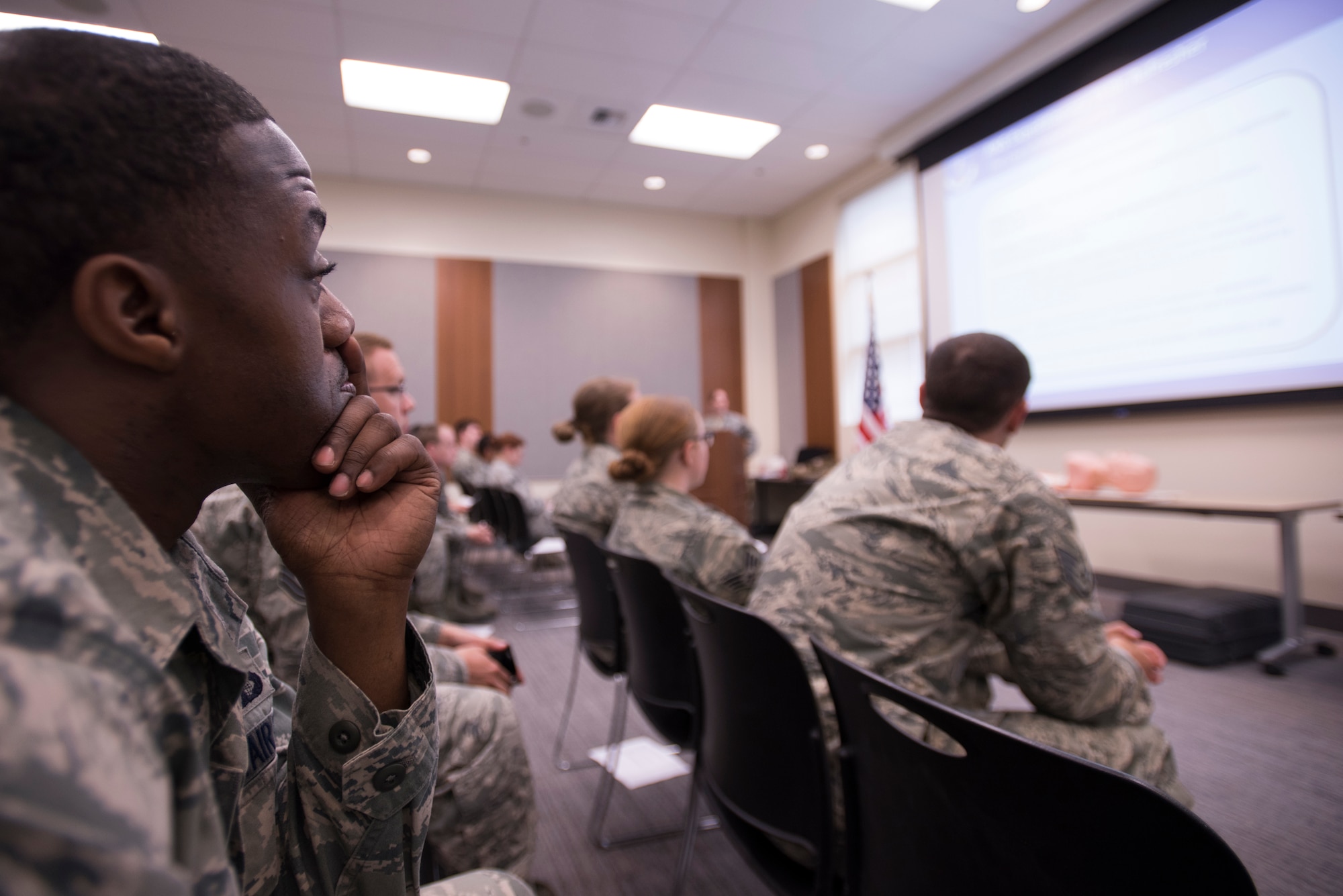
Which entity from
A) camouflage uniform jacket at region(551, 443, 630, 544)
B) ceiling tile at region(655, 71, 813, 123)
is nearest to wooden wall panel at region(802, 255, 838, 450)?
ceiling tile at region(655, 71, 813, 123)

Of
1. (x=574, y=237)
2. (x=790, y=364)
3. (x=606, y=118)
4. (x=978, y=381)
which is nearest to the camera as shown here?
(x=978, y=381)

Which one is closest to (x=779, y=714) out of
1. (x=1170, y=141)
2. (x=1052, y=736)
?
(x=1052, y=736)

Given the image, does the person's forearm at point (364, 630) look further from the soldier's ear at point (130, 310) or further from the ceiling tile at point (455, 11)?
the ceiling tile at point (455, 11)

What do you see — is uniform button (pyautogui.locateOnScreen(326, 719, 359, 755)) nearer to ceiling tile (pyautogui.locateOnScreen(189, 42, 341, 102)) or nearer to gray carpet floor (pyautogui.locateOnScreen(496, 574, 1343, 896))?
gray carpet floor (pyautogui.locateOnScreen(496, 574, 1343, 896))

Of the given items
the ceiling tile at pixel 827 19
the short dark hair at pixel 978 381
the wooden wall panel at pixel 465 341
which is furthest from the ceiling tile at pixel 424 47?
the short dark hair at pixel 978 381

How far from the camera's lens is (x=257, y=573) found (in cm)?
121

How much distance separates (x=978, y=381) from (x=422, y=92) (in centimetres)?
473

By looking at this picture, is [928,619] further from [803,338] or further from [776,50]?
[803,338]

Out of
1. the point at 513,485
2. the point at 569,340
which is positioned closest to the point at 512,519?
the point at 513,485

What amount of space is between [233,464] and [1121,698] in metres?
1.37

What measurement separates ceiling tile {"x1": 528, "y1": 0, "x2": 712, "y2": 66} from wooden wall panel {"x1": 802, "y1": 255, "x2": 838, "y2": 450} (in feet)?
9.83

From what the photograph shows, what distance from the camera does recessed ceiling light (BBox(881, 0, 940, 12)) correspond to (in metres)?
3.81

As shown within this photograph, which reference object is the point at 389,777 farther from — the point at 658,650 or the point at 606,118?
the point at 606,118

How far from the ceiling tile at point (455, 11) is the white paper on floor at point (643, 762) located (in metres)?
3.80
